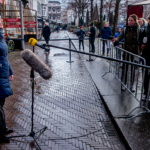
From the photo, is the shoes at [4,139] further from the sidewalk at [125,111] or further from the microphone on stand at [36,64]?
the sidewalk at [125,111]

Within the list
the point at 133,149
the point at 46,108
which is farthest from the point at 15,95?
the point at 133,149

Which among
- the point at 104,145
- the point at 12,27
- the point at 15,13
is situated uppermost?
the point at 15,13

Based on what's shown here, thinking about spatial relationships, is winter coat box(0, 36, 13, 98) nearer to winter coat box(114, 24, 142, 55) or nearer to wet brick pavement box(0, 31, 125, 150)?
wet brick pavement box(0, 31, 125, 150)

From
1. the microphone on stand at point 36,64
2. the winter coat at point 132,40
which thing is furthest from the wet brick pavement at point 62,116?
the winter coat at point 132,40

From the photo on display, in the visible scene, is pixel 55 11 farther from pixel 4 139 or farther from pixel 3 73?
pixel 4 139

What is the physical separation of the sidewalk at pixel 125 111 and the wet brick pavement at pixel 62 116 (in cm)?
16

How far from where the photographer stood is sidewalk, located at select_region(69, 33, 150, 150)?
2.98m

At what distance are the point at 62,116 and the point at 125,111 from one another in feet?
4.28

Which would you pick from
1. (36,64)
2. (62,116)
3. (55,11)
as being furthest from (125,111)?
(55,11)

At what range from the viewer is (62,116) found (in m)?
3.91

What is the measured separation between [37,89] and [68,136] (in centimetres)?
258

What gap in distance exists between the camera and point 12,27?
1374 cm

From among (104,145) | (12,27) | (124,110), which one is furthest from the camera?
(12,27)

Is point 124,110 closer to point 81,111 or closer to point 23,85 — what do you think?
point 81,111
